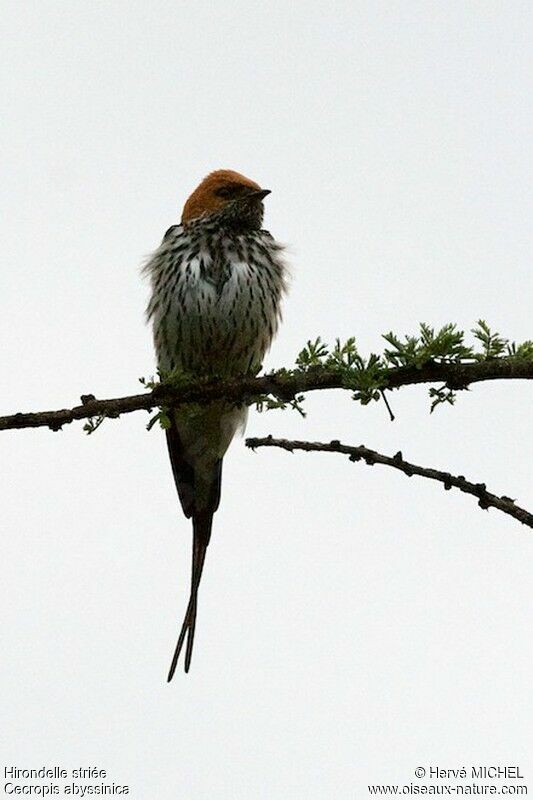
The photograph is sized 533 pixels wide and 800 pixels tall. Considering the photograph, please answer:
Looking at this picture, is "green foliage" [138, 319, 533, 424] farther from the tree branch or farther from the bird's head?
the bird's head

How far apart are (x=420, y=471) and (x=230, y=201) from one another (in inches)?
179

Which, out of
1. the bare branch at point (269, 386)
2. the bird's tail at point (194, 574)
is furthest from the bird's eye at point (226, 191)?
the bare branch at point (269, 386)

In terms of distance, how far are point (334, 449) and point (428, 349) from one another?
1.72 feet

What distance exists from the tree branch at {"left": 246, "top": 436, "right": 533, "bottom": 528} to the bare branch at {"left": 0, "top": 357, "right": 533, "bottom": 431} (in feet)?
0.70

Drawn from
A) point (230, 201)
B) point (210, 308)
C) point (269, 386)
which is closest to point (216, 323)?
point (210, 308)

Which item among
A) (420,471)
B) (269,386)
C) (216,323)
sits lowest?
(420,471)

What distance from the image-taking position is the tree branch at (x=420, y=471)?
374cm

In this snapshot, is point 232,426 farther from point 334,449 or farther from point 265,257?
point 334,449

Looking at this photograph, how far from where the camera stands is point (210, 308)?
7398 millimetres

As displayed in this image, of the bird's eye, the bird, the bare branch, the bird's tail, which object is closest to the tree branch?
the bare branch

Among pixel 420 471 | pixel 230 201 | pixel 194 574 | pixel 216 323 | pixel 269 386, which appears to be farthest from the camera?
pixel 230 201

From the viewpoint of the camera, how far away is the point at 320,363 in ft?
14.3

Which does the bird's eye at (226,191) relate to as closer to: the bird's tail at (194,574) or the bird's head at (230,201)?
the bird's head at (230,201)

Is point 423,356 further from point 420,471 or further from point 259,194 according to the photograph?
point 259,194
